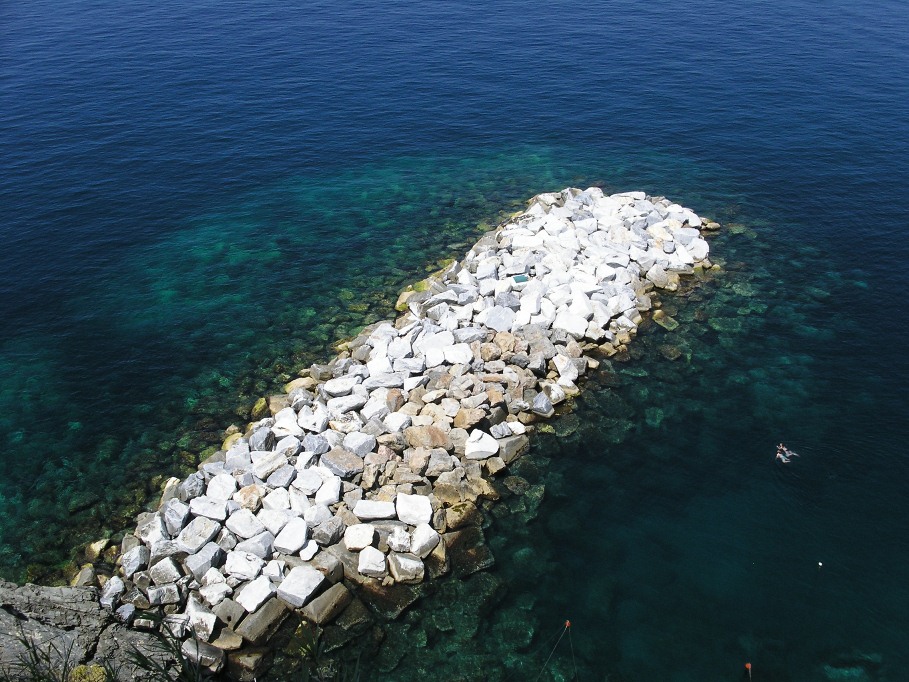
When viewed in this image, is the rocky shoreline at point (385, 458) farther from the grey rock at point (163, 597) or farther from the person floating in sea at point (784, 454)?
the person floating in sea at point (784, 454)

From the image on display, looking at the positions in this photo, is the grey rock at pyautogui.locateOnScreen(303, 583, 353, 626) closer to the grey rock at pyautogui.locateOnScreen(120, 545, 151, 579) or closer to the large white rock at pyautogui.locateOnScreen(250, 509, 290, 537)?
the large white rock at pyautogui.locateOnScreen(250, 509, 290, 537)

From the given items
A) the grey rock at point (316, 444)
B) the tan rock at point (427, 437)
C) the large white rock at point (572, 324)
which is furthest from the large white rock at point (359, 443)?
the large white rock at point (572, 324)

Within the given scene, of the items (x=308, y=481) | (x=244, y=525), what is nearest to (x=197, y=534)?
(x=244, y=525)

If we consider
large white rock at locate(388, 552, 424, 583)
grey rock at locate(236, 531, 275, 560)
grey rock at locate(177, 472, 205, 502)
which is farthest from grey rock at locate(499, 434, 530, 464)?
grey rock at locate(177, 472, 205, 502)

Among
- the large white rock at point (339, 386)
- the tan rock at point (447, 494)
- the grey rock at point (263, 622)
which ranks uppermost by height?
the large white rock at point (339, 386)

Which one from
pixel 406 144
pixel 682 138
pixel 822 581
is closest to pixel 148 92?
pixel 406 144
